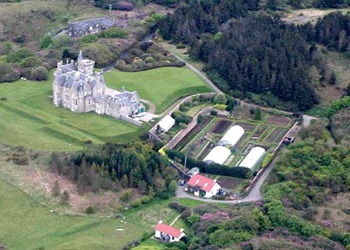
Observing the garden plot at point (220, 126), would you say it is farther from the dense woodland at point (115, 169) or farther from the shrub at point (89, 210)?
the shrub at point (89, 210)

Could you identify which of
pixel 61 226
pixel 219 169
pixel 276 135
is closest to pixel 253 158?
pixel 219 169

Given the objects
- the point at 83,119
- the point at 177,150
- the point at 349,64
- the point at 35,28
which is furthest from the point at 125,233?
the point at 35,28

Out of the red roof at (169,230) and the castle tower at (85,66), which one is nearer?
the red roof at (169,230)

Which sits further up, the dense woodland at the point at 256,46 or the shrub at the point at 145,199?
the dense woodland at the point at 256,46

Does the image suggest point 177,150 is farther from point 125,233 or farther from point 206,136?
point 125,233

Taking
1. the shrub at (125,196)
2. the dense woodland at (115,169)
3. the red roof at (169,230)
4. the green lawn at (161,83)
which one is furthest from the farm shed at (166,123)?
the red roof at (169,230)
